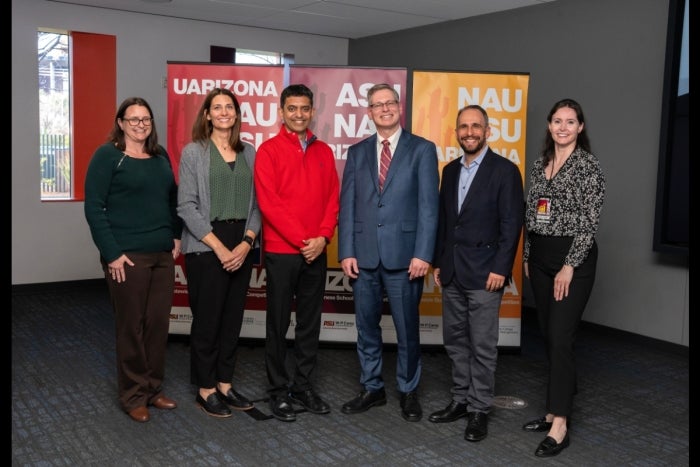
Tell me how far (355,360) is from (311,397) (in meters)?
1.00

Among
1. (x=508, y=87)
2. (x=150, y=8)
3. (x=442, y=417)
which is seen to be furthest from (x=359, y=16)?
(x=442, y=417)

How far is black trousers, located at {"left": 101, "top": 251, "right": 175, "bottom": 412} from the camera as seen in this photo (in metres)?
3.23

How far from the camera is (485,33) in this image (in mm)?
6406

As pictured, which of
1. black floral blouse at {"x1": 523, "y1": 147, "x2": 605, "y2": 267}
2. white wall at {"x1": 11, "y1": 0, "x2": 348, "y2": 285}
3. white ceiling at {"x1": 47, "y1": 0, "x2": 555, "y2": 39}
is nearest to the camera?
black floral blouse at {"x1": 523, "y1": 147, "x2": 605, "y2": 267}

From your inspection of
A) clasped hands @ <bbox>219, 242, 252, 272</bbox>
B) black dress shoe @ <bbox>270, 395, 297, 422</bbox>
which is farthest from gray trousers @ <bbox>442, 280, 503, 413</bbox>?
clasped hands @ <bbox>219, 242, 252, 272</bbox>

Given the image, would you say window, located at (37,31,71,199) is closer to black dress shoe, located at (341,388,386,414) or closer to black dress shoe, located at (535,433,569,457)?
black dress shoe, located at (341,388,386,414)

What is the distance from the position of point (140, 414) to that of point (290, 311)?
89 centimetres

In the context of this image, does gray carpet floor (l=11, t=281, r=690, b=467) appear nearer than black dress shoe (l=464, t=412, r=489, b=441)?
Yes

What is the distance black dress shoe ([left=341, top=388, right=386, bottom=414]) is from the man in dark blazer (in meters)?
0.49

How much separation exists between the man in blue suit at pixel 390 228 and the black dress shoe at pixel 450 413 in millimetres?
82

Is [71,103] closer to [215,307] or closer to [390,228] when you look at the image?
[215,307]

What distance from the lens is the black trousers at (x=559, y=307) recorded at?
2941mm

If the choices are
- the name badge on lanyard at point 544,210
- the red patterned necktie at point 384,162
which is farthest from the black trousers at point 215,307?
the name badge on lanyard at point 544,210

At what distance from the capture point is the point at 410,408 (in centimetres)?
343
